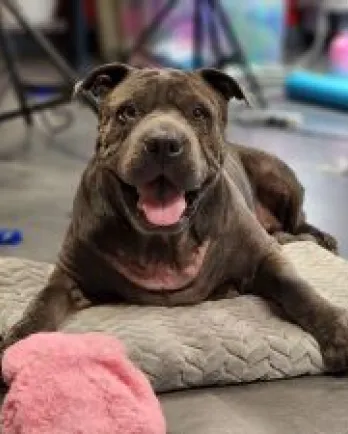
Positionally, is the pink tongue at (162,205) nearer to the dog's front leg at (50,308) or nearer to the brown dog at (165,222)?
the brown dog at (165,222)

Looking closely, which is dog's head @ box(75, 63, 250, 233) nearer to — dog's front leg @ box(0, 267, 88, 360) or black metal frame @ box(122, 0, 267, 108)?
dog's front leg @ box(0, 267, 88, 360)

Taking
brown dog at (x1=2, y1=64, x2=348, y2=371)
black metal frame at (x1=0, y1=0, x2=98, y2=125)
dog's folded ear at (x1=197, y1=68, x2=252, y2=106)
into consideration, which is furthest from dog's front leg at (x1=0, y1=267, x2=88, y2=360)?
black metal frame at (x1=0, y1=0, x2=98, y2=125)

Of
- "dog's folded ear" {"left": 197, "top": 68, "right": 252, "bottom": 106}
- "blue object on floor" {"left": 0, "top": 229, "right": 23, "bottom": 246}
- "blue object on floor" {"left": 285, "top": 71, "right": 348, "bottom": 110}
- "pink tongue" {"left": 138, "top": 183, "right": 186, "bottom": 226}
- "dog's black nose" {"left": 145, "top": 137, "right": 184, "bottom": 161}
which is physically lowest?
"blue object on floor" {"left": 285, "top": 71, "right": 348, "bottom": 110}

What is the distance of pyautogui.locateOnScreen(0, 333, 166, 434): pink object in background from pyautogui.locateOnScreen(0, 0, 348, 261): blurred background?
0.98m

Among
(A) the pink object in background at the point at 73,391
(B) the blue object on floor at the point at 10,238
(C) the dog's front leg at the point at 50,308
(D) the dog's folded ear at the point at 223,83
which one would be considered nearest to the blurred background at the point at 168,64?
(B) the blue object on floor at the point at 10,238

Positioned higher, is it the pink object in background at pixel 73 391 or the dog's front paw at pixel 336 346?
the pink object in background at pixel 73 391

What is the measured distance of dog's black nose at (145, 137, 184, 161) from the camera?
1.76 metres

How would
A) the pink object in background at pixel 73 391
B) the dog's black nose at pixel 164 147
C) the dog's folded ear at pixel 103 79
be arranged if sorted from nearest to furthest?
1. the pink object in background at pixel 73 391
2. the dog's black nose at pixel 164 147
3. the dog's folded ear at pixel 103 79

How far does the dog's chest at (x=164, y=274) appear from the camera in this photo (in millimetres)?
2006

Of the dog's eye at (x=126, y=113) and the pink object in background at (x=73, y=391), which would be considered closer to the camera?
the pink object in background at (x=73, y=391)

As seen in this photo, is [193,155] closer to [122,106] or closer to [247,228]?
[122,106]

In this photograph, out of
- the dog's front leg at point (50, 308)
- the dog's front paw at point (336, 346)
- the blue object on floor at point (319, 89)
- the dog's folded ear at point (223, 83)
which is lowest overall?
the blue object on floor at point (319, 89)

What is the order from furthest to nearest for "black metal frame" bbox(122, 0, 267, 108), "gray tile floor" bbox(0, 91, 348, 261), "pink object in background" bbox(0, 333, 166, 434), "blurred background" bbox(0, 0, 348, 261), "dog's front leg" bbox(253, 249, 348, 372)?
"black metal frame" bbox(122, 0, 267, 108) < "blurred background" bbox(0, 0, 348, 261) < "gray tile floor" bbox(0, 91, 348, 261) < "dog's front leg" bbox(253, 249, 348, 372) < "pink object in background" bbox(0, 333, 166, 434)

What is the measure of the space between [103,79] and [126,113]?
15 centimetres
